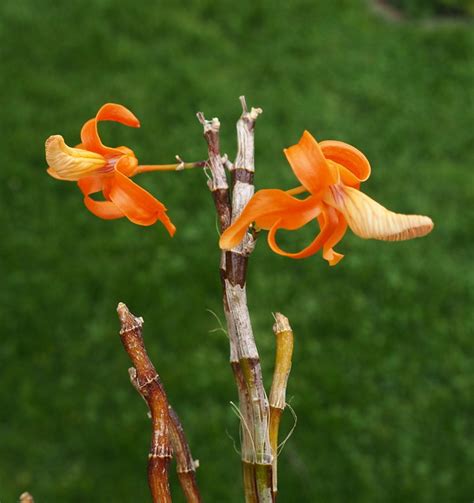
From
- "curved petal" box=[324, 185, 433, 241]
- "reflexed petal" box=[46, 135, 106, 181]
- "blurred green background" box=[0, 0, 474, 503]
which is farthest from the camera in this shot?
"blurred green background" box=[0, 0, 474, 503]

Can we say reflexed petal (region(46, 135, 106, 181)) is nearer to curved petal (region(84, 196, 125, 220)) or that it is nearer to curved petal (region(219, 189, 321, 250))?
curved petal (region(84, 196, 125, 220))

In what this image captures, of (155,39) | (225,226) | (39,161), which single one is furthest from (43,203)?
(225,226)

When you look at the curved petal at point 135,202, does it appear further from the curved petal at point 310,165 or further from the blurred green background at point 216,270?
the blurred green background at point 216,270

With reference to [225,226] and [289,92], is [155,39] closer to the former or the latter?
[289,92]

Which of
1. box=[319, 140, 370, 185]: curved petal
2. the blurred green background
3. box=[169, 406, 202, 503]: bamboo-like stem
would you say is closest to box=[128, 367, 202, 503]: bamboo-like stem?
box=[169, 406, 202, 503]: bamboo-like stem

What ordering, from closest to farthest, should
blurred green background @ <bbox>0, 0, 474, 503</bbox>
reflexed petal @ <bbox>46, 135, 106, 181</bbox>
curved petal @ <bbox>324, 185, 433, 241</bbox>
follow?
curved petal @ <bbox>324, 185, 433, 241</bbox>, reflexed petal @ <bbox>46, 135, 106, 181</bbox>, blurred green background @ <bbox>0, 0, 474, 503</bbox>

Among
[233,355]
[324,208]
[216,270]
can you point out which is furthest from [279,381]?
[216,270]
